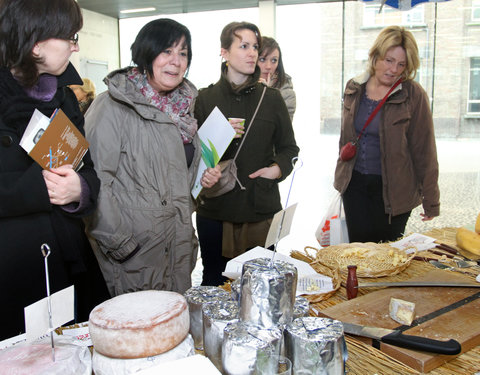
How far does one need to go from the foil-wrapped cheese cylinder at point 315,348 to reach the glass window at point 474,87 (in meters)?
6.33

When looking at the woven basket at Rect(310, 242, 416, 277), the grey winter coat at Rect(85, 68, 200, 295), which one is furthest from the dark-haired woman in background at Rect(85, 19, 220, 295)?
the woven basket at Rect(310, 242, 416, 277)

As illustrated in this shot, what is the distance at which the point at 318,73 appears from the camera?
665 centimetres

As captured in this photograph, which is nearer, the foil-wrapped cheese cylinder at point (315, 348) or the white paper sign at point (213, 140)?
the foil-wrapped cheese cylinder at point (315, 348)

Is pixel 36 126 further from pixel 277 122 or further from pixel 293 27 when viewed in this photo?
pixel 293 27

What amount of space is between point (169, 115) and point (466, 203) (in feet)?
15.8

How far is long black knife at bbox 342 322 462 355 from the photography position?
0.93 m

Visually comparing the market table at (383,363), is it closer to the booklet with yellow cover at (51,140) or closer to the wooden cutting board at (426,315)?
the wooden cutting board at (426,315)

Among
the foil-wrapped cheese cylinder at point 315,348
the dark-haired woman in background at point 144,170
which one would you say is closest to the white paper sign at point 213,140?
the dark-haired woman in background at point 144,170

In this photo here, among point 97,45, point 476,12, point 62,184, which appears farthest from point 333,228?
point 97,45

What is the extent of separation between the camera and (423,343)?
94 centimetres

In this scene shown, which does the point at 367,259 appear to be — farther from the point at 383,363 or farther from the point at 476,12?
the point at 476,12

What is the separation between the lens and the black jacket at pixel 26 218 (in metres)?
1.18

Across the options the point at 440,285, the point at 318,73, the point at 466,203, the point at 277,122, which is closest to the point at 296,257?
the point at 440,285

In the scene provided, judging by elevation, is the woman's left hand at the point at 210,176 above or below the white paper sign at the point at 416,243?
above
